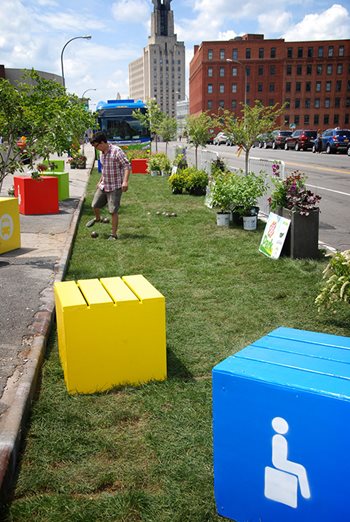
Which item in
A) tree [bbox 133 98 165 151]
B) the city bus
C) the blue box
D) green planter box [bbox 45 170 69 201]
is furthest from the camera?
tree [bbox 133 98 165 151]

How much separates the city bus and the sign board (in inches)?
821

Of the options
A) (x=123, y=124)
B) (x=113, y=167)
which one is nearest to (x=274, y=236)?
(x=113, y=167)

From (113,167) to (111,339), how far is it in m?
6.10

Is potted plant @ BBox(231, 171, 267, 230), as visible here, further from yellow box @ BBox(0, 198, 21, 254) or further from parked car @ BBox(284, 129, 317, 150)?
parked car @ BBox(284, 129, 317, 150)

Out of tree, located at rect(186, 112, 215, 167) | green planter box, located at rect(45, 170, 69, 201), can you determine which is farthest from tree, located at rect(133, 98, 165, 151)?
green planter box, located at rect(45, 170, 69, 201)

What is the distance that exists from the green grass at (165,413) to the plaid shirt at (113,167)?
7.12ft

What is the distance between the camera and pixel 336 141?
3762 cm

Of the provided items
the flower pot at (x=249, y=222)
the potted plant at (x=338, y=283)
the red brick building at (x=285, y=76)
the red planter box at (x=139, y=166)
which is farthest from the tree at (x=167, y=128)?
the red brick building at (x=285, y=76)

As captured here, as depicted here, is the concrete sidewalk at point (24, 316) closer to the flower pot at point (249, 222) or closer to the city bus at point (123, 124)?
the flower pot at point (249, 222)

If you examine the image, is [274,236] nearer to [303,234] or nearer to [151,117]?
[303,234]

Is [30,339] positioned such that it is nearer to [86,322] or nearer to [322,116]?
[86,322]

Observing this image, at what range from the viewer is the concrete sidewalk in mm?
3432

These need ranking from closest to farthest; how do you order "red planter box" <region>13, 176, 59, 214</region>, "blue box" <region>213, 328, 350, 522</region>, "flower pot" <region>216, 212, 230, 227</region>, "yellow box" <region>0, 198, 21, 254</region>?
"blue box" <region>213, 328, 350, 522</region> < "yellow box" <region>0, 198, 21, 254</region> < "flower pot" <region>216, 212, 230, 227</region> < "red planter box" <region>13, 176, 59, 214</region>

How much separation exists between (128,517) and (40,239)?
812 centimetres
